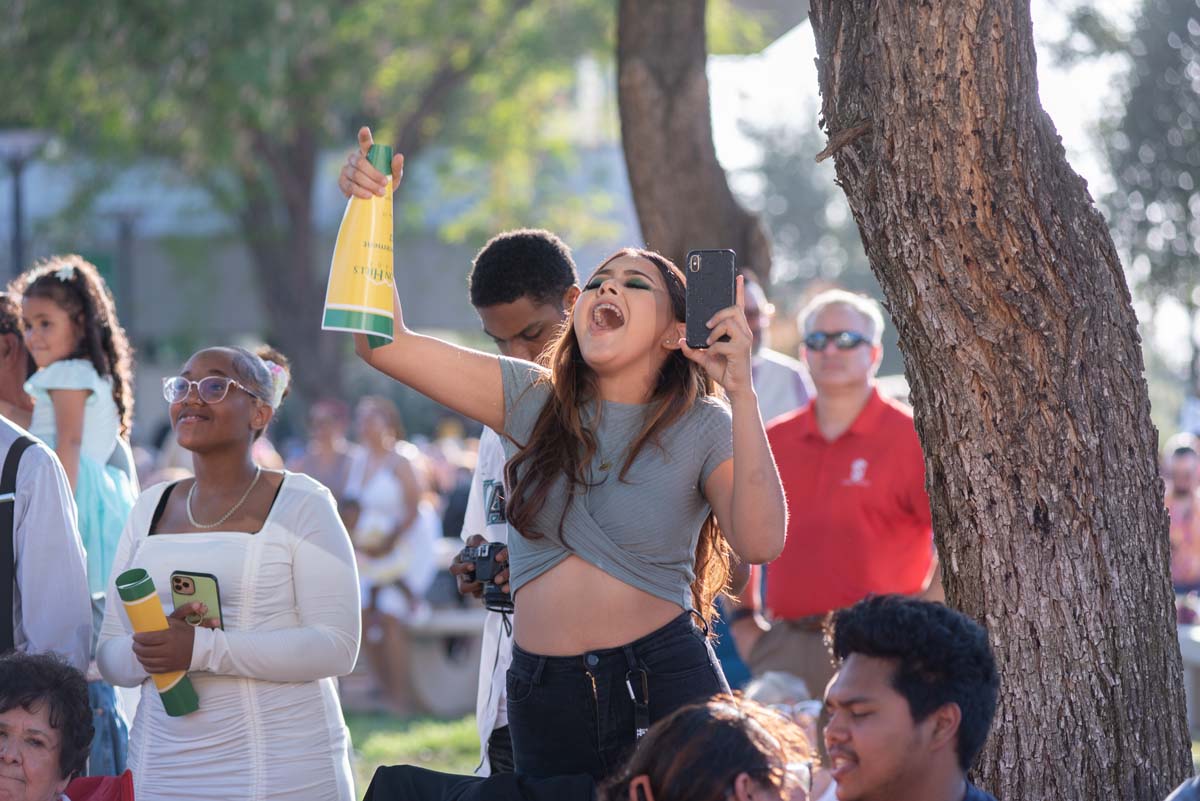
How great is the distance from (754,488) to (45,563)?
1900 mm

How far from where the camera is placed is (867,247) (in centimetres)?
372

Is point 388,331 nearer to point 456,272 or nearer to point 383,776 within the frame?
point 383,776

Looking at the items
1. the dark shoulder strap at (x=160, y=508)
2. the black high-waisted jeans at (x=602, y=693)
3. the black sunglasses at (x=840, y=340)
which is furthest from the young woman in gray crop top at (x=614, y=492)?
the black sunglasses at (x=840, y=340)

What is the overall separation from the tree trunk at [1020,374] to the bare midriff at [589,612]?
841mm

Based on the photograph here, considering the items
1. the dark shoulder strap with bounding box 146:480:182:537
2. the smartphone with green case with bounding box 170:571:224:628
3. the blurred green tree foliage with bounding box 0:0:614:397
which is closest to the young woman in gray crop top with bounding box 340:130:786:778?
the smartphone with green case with bounding box 170:571:224:628

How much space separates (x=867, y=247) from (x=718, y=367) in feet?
2.16

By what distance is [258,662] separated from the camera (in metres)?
3.94

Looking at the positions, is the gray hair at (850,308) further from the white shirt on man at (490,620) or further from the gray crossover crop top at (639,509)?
the gray crossover crop top at (639,509)

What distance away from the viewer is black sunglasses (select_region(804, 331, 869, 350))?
5.81 metres

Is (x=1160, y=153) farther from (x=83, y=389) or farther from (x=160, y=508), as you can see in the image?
(x=160, y=508)

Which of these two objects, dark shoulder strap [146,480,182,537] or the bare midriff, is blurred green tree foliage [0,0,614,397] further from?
the bare midriff

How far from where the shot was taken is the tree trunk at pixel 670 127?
802 cm

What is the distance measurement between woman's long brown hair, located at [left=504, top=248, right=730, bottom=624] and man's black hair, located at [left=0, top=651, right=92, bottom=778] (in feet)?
3.83

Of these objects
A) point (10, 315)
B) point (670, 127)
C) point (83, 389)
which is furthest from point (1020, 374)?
point (670, 127)
